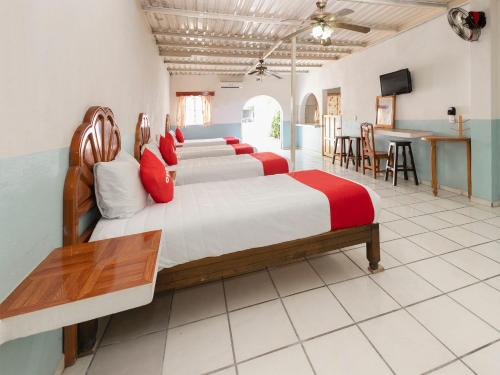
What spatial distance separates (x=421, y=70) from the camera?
16.2 ft

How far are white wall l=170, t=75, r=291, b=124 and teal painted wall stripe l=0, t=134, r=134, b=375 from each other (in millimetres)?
8816

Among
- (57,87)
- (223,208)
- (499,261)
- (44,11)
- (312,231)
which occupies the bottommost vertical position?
(499,261)

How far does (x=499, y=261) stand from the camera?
7.80 ft

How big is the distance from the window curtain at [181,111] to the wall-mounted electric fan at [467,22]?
25.3ft

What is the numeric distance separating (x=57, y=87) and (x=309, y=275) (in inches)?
85.3

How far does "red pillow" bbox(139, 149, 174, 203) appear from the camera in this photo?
7.02ft

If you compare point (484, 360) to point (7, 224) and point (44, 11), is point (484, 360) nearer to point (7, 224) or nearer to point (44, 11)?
point (7, 224)

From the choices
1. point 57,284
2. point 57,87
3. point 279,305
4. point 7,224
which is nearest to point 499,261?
point 279,305

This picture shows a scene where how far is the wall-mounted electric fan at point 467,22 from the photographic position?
12.0ft

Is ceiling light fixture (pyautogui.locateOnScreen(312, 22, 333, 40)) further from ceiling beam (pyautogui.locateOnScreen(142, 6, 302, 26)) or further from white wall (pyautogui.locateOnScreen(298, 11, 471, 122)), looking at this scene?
white wall (pyautogui.locateOnScreen(298, 11, 471, 122))

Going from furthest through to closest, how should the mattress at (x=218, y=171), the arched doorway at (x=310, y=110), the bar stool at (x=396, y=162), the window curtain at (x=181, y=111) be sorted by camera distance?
the arched doorway at (x=310, y=110)
the window curtain at (x=181, y=111)
the bar stool at (x=396, y=162)
the mattress at (x=218, y=171)

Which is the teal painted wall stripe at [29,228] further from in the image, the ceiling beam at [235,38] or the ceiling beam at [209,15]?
the ceiling beam at [235,38]

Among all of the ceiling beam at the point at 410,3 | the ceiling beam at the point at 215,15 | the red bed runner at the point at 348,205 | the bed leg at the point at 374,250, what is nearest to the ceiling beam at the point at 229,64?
the ceiling beam at the point at 215,15

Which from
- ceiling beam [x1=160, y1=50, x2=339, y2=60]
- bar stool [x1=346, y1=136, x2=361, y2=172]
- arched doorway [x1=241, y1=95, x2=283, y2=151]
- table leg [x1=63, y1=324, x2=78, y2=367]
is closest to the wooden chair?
bar stool [x1=346, y1=136, x2=361, y2=172]
